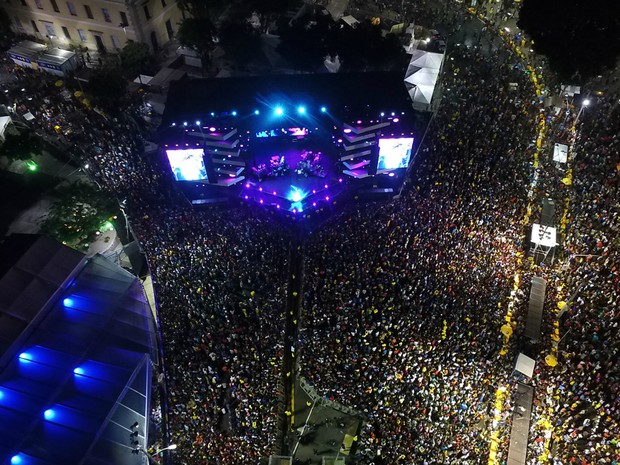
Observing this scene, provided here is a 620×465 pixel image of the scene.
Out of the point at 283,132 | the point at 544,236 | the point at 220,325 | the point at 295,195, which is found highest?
the point at 283,132

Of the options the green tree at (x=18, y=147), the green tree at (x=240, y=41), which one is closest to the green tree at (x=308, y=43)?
the green tree at (x=240, y=41)

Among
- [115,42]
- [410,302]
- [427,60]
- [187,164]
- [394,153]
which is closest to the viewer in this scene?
[410,302]

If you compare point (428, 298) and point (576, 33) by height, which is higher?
point (576, 33)

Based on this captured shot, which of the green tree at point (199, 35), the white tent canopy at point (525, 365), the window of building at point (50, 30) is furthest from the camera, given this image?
the window of building at point (50, 30)

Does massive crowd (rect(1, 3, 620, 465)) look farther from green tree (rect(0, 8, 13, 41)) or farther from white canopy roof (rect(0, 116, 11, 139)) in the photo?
green tree (rect(0, 8, 13, 41))

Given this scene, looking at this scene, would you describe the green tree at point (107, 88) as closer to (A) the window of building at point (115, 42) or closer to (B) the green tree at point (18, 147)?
(B) the green tree at point (18, 147)

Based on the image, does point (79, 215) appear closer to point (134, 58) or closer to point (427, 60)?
point (134, 58)

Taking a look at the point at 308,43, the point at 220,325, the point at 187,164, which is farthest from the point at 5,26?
the point at 220,325

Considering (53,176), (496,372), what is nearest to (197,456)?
(496,372)
